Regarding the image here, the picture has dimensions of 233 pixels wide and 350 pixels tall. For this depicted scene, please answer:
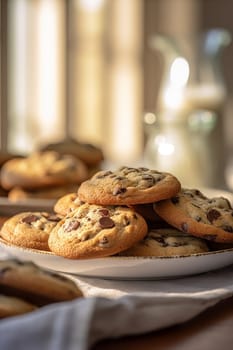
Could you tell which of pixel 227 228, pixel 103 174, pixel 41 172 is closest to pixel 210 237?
pixel 227 228

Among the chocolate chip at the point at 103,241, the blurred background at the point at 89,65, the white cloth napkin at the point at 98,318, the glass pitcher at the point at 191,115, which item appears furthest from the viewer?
the blurred background at the point at 89,65

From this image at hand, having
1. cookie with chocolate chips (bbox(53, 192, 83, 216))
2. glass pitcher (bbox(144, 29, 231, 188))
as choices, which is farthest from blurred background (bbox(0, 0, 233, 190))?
cookie with chocolate chips (bbox(53, 192, 83, 216))

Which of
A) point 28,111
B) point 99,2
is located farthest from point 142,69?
point 28,111

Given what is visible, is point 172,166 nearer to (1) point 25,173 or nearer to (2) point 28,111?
(1) point 25,173

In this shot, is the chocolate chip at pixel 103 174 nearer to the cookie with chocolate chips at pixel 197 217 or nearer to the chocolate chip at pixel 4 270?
the cookie with chocolate chips at pixel 197 217

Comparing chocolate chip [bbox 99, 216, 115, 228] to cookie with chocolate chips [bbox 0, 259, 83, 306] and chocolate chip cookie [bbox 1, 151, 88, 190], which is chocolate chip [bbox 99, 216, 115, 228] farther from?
chocolate chip cookie [bbox 1, 151, 88, 190]

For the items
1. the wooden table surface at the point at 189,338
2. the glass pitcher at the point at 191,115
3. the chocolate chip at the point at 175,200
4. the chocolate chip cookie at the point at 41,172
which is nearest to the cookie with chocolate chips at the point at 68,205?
the chocolate chip at the point at 175,200
